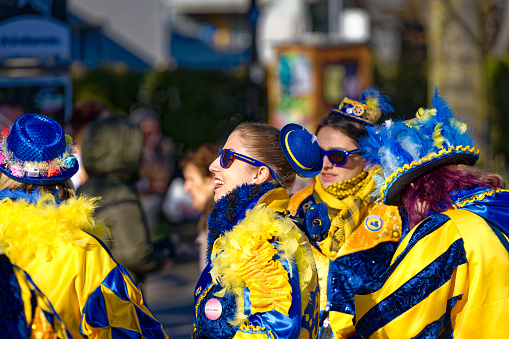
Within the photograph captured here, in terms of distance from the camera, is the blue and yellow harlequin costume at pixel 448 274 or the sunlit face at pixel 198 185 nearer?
the blue and yellow harlequin costume at pixel 448 274

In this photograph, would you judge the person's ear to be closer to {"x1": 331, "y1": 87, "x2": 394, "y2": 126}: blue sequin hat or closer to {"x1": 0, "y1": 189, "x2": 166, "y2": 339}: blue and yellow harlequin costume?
{"x1": 0, "y1": 189, "x2": 166, "y2": 339}: blue and yellow harlequin costume

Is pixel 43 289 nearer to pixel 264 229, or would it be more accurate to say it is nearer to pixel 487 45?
pixel 264 229

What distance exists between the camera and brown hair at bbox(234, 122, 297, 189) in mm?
2529

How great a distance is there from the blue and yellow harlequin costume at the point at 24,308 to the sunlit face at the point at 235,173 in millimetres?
734

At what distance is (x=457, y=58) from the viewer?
10211 millimetres

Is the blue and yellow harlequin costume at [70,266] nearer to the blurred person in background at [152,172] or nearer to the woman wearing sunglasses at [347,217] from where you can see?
the woman wearing sunglasses at [347,217]

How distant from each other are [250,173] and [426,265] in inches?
28.9

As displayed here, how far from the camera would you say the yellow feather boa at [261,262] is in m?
2.19

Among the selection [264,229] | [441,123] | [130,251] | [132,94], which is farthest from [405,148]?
[132,94]

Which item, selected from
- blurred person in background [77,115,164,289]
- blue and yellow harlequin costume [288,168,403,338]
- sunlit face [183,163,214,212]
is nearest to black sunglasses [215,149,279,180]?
blue and yellow harlequin costume [288,168,403,338]

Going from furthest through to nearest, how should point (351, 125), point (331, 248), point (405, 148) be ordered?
point (351, 125), point (331, 248), point (405, 148)

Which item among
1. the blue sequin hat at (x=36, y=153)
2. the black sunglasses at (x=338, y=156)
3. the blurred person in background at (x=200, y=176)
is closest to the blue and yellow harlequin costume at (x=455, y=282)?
the black sunglasses at (x=338, y=156)

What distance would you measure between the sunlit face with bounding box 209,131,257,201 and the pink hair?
0.68 meters

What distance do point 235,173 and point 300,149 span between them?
10.4 inches
